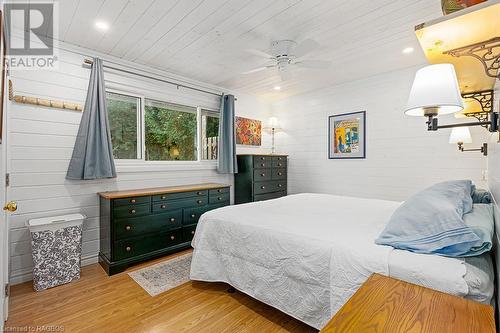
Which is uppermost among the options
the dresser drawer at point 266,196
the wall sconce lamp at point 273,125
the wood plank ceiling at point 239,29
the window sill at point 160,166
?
the wood plank ceiling at point 239,29

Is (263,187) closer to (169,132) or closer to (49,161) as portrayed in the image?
(169,132)

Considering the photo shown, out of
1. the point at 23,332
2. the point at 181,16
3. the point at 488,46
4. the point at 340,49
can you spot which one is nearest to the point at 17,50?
the point at 181,16

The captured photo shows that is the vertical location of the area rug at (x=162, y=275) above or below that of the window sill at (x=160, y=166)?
below

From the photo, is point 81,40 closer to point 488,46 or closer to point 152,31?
point 152,31

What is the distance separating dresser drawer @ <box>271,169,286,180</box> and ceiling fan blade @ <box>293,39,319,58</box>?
217 centimetres

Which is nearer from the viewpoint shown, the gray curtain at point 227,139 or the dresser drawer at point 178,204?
the dresser drawer at point 178,204

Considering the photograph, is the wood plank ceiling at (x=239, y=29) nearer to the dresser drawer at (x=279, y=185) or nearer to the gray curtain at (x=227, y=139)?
the gray curtain at (x=227, y=139)

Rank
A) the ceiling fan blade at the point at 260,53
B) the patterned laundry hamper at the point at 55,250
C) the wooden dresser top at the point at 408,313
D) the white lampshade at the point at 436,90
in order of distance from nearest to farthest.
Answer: the wooden dresser top at the point at 408,313, the white lampshade at the point at 436,90, the patterned laundry hamper at the point at 55,250, the ceiling fan blade at the point at 260,53

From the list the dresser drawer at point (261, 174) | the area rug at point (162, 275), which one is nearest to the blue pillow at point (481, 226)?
the area rug at point (162, 275)

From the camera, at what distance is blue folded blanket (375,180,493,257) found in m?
1.14

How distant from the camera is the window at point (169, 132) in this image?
358cm

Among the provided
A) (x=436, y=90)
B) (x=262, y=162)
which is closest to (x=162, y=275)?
(x=262, y=162)

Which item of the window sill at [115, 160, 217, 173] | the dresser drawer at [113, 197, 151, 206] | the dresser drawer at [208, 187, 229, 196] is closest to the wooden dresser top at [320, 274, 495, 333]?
the dresser drawer at [113, 197, 151, 206]

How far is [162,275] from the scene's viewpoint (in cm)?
261
